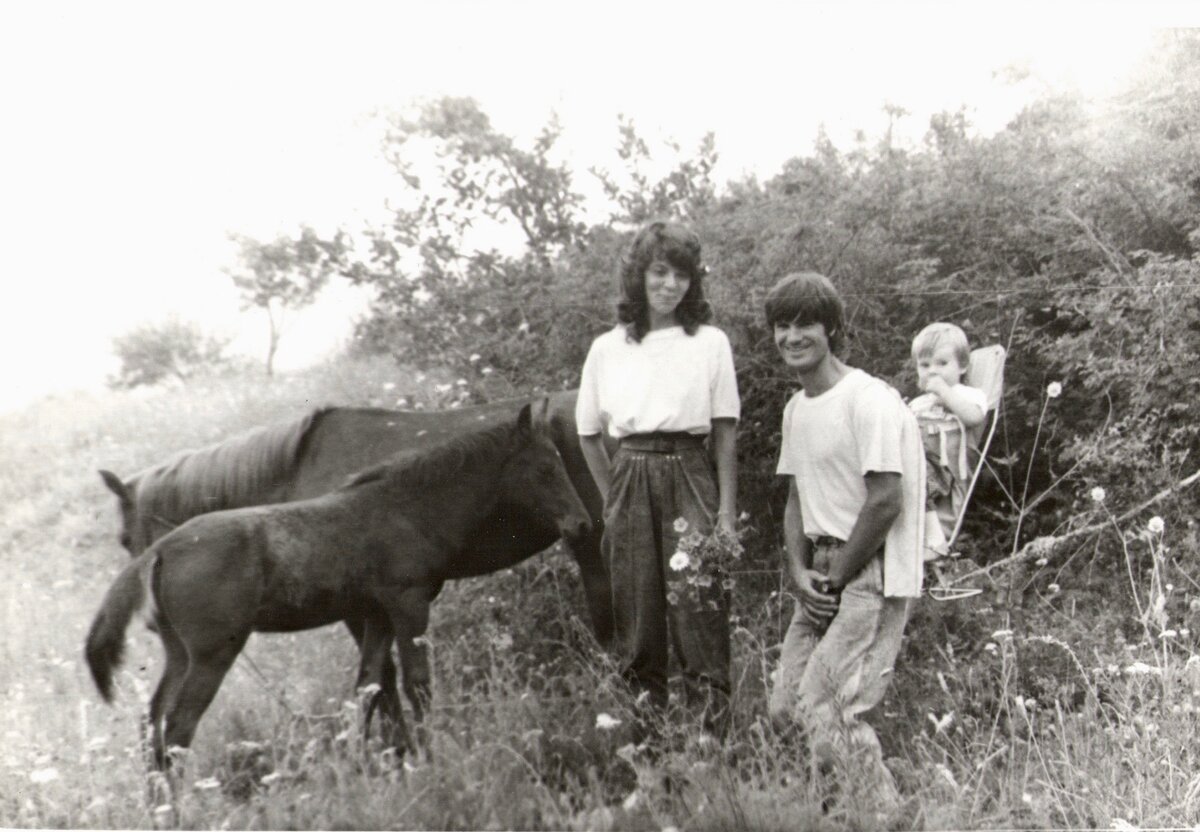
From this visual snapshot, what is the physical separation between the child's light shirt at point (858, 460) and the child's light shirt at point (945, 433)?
0.73 m

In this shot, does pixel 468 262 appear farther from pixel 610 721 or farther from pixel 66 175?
pixel 610 721

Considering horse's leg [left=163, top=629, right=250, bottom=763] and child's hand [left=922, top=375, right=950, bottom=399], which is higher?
child's hand [left=922, top=375, right=950, bottom=399]

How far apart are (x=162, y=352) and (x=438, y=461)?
1.32m

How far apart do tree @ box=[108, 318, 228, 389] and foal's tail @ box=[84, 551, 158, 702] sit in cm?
120

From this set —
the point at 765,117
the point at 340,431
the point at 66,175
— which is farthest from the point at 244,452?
the point at 765,117

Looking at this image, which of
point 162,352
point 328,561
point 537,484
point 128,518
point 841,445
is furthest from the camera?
point 162,352

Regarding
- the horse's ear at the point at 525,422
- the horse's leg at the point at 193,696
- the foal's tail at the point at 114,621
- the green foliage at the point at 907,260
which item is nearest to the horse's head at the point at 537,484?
the horse's ear at the point at 525,422

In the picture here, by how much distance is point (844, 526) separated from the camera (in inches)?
113

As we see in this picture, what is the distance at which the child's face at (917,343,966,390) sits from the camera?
12.0ft

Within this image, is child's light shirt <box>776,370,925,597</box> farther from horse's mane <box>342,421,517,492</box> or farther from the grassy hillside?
horse's mane <box>342,421,517,492</box>

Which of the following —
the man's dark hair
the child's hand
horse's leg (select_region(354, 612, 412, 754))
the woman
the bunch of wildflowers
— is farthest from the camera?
the child's hand

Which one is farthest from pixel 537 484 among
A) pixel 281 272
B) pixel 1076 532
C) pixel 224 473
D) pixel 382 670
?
pixel 1076 532

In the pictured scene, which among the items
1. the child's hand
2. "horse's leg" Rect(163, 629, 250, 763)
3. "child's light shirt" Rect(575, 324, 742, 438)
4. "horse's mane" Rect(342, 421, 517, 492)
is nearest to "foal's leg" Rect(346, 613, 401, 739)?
"horse's mane" Rect(342, 421, 517, 492)

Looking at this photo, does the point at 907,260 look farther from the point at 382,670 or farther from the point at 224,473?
the point at 224,473
